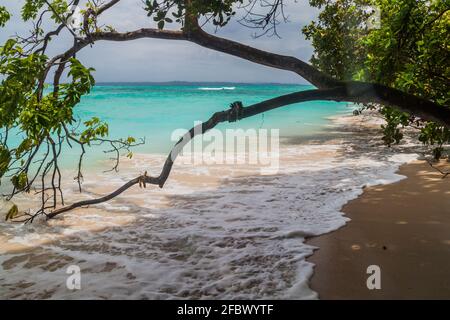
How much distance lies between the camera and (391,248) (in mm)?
4484

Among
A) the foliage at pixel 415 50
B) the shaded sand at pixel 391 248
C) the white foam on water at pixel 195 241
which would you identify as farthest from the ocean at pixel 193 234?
the foliage at pixel 415 50

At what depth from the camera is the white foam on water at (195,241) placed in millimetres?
3887

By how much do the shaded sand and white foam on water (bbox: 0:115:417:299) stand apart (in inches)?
9.4

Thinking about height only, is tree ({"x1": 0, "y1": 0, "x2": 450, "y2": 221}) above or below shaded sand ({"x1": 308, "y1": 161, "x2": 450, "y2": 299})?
above

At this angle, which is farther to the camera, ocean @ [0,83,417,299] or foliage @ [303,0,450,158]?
foliage @ [303,0,450,158]

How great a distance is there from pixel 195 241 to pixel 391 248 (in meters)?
2.40

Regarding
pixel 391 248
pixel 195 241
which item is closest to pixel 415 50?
pixel 391 248

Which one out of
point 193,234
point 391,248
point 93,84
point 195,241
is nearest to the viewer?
point 93,84

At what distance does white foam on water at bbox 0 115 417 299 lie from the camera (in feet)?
12.8

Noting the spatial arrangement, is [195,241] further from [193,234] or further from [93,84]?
[93,84]

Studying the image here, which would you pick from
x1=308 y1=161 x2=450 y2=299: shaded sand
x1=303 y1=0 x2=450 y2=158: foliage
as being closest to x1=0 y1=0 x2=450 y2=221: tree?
x1=303 y1=0 x2=450 y2=158: foliage

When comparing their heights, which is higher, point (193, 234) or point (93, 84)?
point (93, 84)

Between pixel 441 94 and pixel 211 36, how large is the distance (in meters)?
3.14

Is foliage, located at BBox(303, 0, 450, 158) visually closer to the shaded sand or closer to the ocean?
the shaded sand
